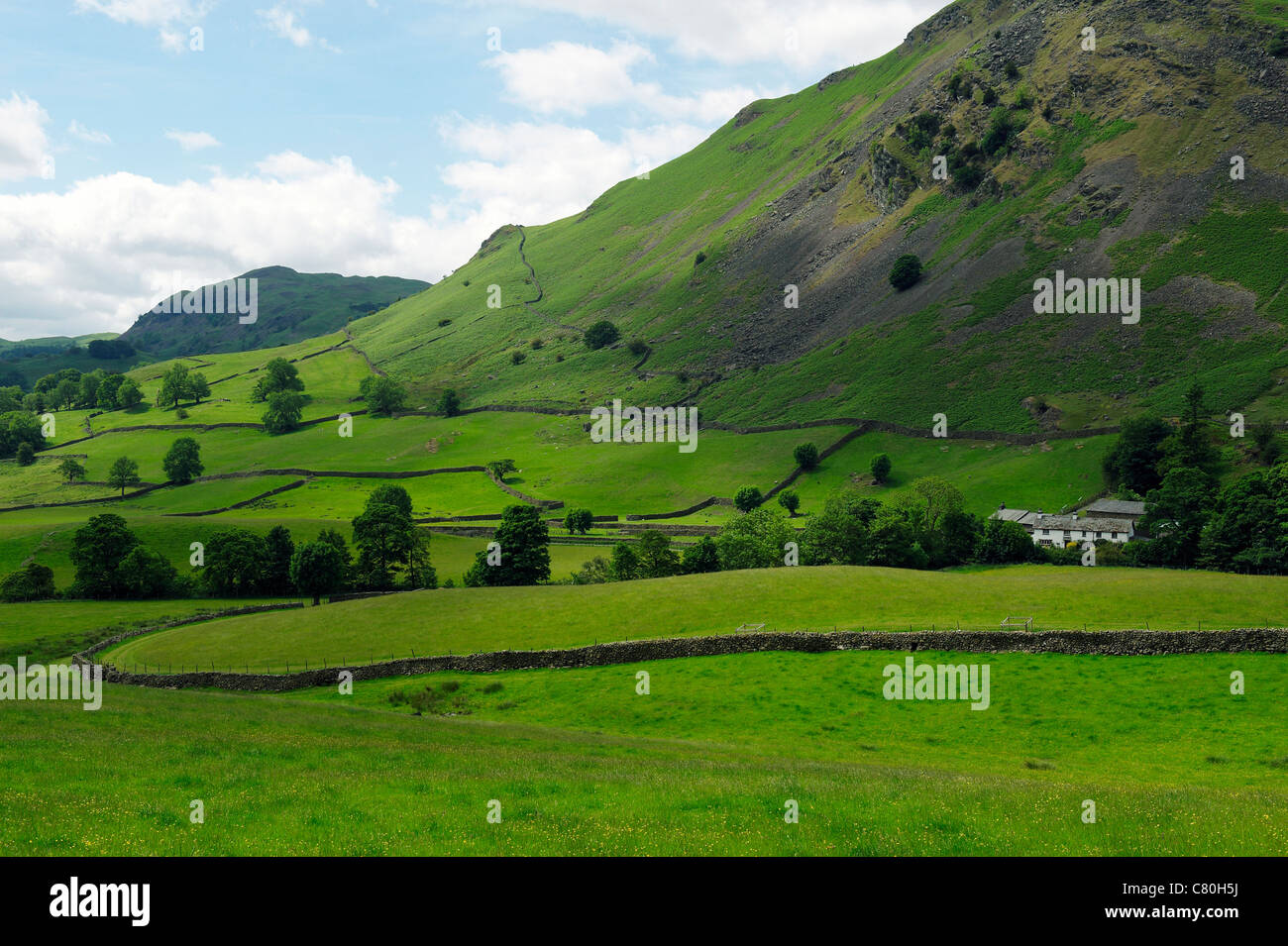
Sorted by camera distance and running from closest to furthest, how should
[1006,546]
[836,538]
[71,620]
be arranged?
[71,620], [836,538], [1006,546]

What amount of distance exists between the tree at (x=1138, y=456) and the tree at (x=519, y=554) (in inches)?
3343

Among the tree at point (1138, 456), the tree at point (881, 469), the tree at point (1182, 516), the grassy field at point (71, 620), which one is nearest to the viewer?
the grassy field at point (71, 620)

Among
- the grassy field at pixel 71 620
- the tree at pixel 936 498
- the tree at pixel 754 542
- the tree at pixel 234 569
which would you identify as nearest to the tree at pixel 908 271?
the tree at pixel 936 498

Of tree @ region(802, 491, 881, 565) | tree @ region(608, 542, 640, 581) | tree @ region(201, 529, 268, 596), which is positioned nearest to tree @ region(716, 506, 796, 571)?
tree @ region(802, 491, 881, 565)

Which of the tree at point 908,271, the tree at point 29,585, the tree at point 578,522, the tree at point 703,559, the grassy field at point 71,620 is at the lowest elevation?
the grassy field at point 71,620

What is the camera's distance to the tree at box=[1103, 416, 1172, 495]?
115m

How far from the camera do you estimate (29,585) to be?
89812 mm

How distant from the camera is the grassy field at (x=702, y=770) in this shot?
14.8 metres

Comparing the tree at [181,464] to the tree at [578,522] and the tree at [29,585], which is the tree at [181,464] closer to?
the tree at [29,585]

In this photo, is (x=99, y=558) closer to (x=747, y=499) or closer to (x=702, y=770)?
(x=747, y=499)

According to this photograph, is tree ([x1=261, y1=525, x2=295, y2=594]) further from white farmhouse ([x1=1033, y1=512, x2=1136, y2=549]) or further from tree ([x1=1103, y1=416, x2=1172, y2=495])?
tree ([x1=1103, y1=416, x2=1172, y2=495])

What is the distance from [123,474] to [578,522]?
4122 inches

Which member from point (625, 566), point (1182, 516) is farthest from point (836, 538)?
point (1182, 516)

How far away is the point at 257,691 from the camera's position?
182ft
